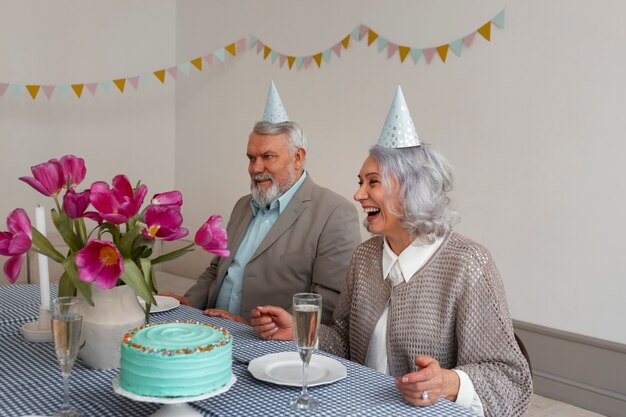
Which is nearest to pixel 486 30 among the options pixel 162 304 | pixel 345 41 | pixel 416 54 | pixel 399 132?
pixel 416 54

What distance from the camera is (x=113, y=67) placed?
4539 millimetres

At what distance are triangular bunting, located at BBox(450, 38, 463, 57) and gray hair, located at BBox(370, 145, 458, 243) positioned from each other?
1574 mm

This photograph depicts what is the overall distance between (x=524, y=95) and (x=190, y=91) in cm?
254

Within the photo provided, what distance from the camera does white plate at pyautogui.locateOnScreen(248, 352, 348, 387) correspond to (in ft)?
4.67

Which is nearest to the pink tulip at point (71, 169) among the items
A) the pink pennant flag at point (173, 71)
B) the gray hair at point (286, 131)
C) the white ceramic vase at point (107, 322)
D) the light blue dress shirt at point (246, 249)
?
the white ceramic vase at point (107, 322)

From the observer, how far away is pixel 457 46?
331 cm

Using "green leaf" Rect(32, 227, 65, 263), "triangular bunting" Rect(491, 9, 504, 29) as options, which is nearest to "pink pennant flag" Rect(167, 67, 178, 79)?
"triangular bunting" Rect(491, 9, 504, 29)

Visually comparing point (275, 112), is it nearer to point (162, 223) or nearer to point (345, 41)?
point (345, 41)

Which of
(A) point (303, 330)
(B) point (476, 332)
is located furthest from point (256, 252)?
(A) point (303, 330)

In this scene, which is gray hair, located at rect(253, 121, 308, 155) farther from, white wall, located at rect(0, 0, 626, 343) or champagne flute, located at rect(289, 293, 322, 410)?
champagne flute, located at rect(289, 293, 322, 410)

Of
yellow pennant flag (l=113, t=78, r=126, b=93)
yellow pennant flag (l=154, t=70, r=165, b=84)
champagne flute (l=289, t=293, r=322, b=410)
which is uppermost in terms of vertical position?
yellow pennant flag (l=154, t=70, r=165, b=84)

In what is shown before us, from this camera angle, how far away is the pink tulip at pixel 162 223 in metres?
1.36

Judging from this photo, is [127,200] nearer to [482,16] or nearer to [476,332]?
[476,332]

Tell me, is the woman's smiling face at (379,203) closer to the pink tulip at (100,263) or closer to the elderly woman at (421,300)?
the elderly woman at (421,300)
